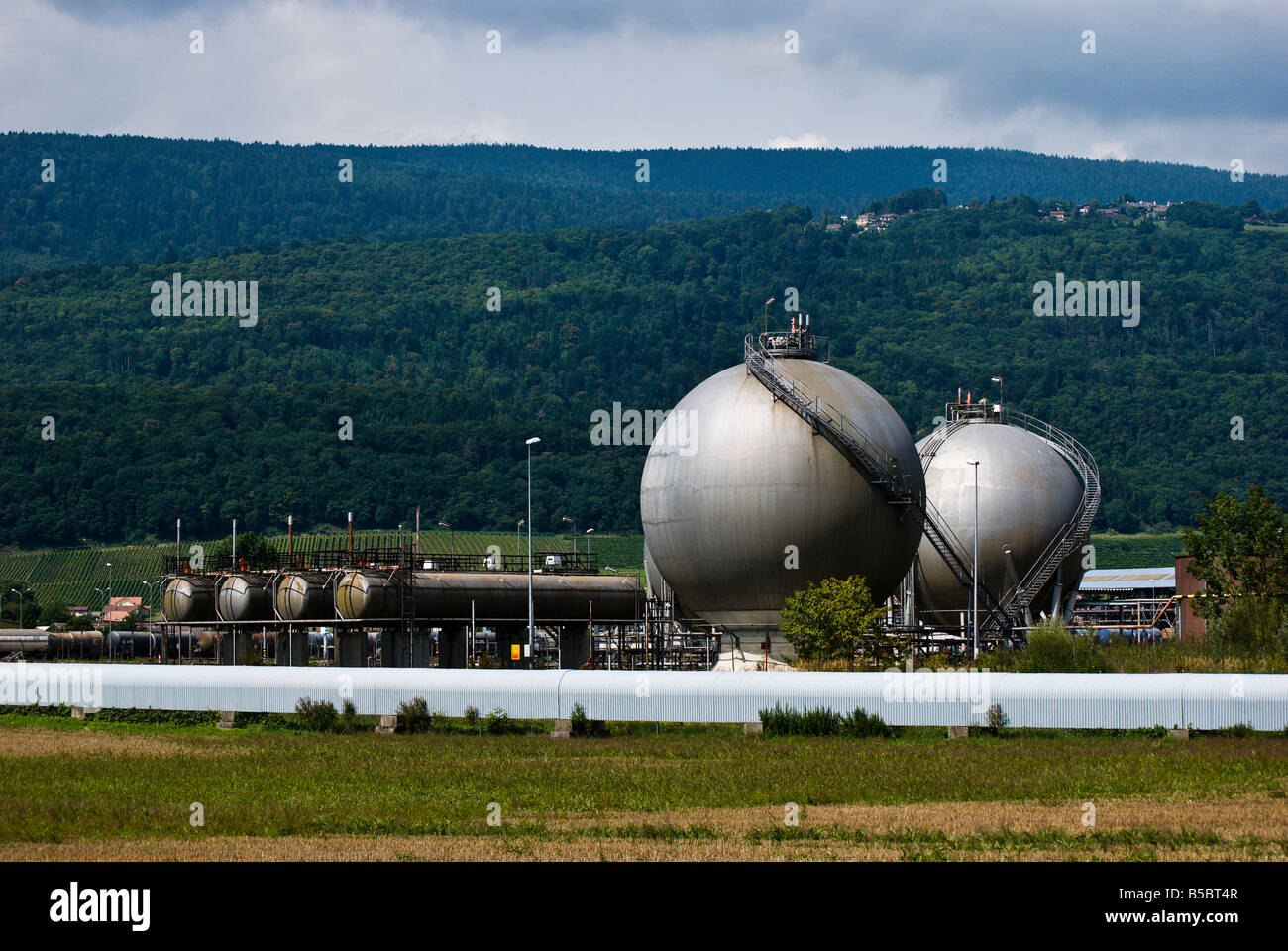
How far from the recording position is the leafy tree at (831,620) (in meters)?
55.7

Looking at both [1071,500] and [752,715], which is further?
[1071,500]

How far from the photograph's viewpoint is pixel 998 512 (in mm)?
70812

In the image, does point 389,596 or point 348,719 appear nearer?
point 348,719

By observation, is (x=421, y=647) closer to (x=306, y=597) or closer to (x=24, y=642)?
(x=306, y=597)

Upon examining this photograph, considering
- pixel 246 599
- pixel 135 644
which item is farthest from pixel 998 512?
pixel 135 644

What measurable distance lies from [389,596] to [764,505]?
19369 millimetres

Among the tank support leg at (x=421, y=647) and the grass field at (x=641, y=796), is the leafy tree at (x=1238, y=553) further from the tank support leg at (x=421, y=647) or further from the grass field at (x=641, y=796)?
the tank support leg at (x=421, y=647)

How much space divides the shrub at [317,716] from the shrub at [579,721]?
6361 mm

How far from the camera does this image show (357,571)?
228 feet

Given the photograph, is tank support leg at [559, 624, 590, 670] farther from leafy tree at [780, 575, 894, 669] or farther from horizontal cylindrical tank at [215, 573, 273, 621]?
leafy tree at [780, 575, 894, 669]
